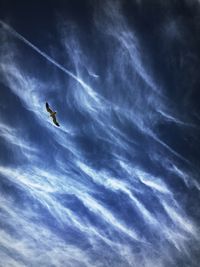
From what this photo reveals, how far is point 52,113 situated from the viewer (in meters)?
35.4

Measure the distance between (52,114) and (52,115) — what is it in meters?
0.09

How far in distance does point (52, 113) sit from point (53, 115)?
250mm

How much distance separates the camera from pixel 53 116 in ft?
117

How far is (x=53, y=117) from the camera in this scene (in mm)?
35500

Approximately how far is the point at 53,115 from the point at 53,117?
6.9 inches

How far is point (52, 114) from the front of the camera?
35469 mm

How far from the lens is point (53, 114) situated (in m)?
35.5

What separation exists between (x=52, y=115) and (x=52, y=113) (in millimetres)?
200

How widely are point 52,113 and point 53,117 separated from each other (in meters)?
0.35

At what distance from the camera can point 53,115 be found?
3556cm

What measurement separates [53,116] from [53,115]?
0.29ft

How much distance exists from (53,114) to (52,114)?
0.10 metres
